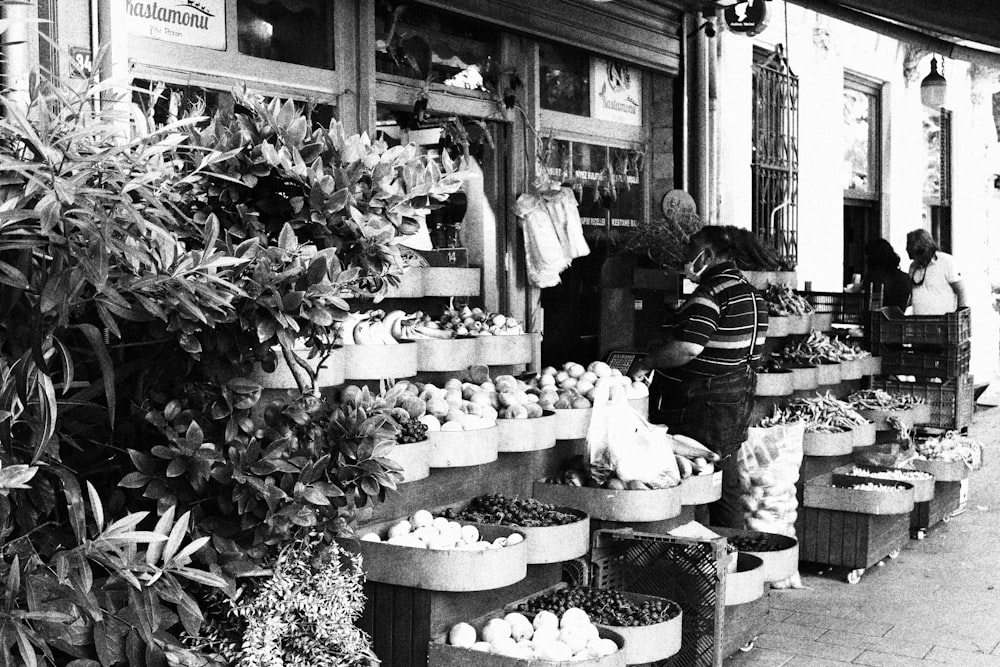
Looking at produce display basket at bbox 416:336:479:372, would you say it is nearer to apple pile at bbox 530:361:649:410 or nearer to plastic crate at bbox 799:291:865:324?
apple pile at bbox 530:361:649:410

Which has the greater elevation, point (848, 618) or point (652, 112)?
point (652, 112)

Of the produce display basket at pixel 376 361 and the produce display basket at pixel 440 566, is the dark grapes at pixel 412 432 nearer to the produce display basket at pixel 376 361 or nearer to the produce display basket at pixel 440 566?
the produce display basket at pixel 376 361

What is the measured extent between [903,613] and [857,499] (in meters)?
0.83

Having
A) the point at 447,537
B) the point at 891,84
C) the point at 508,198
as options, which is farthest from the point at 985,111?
the point at 447,537

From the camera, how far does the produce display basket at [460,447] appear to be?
4.54 metres

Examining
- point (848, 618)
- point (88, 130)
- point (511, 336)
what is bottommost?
point (848, 618)

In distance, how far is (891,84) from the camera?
506 inches

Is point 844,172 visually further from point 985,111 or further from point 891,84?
point 985,111

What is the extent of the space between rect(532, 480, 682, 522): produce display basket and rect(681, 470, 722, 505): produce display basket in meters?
0.22

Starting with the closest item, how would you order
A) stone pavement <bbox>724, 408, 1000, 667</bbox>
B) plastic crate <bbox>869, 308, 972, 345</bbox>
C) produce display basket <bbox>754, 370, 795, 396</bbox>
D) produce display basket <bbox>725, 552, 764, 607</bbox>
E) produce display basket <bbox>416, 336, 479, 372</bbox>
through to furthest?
produce display basket <bbox>725, 552, 764, 607</bbox> → produce display basket <bbox>416, 336, 479, 372</bbox> → stone pavement <bbox>724, 408, 1000, 667</bbox> → produce display basket <bbox>754, 370, 795, 396</bbox> → plastic crate <bbox>869, 308, 972, 345</bbox>

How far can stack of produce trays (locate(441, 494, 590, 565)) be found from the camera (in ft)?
14.6

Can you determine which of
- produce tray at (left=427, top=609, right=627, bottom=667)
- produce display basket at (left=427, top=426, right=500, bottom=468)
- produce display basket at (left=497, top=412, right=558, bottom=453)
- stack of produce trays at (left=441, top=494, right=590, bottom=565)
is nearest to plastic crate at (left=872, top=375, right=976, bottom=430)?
produce display basket at (left=497, top=412, right=558, bottom=453)

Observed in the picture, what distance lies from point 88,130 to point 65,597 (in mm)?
1003

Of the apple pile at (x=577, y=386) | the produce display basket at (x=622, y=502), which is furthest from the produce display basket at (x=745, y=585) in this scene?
the apple pile at (x=577, y=386)
